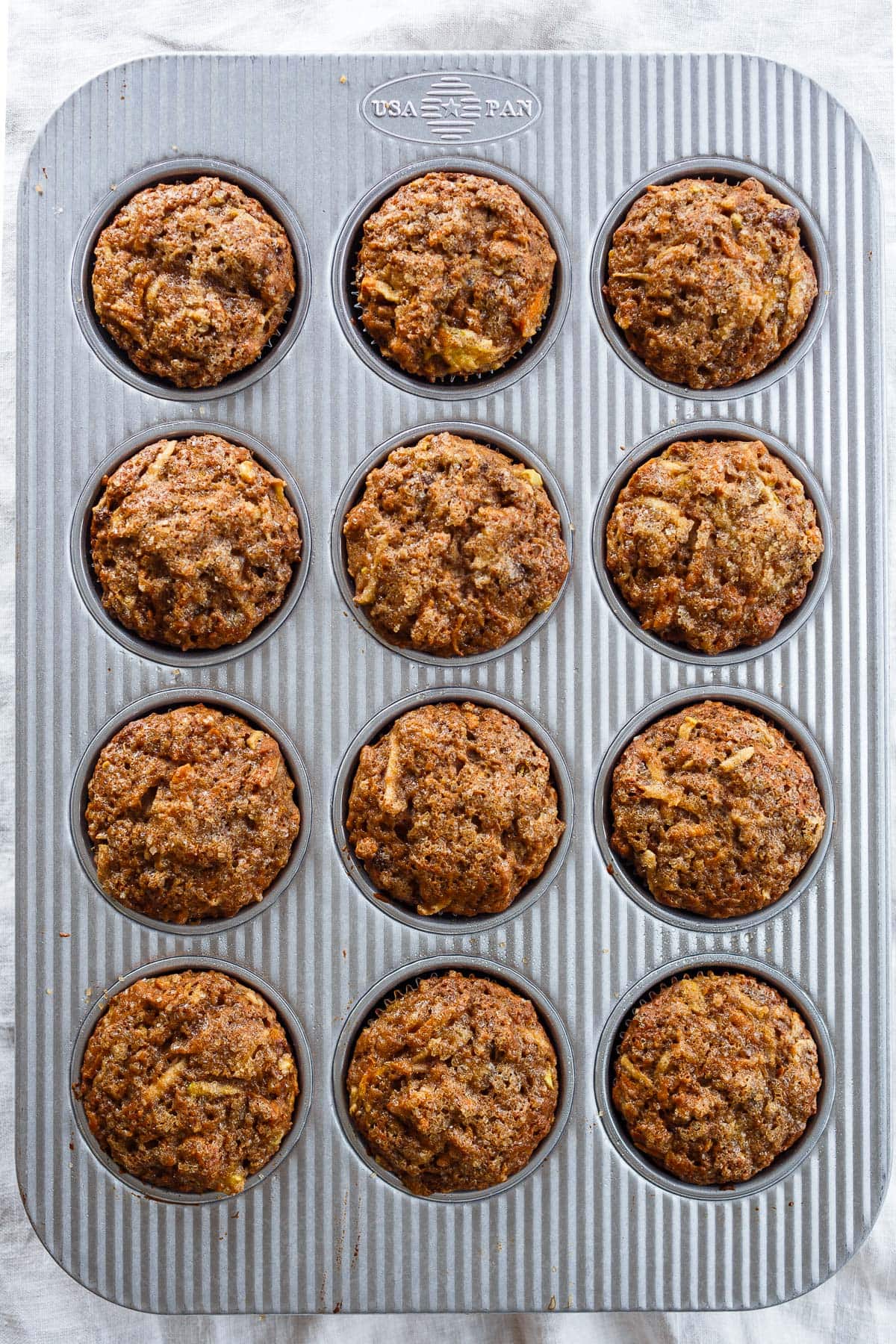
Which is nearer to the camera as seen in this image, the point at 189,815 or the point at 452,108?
the point at 189,815

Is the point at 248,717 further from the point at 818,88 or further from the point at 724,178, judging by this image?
the point at 818,88

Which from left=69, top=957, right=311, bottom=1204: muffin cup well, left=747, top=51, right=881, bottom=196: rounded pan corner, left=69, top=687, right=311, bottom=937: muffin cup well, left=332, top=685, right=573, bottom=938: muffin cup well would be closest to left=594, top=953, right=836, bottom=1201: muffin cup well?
left=332, top=685, right=573, bottom=938: muffin cup well

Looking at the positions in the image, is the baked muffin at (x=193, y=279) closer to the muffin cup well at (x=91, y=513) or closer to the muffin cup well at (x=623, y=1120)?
the muffin cup well at (x=91, y=513)

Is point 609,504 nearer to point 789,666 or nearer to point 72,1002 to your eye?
point 789,666

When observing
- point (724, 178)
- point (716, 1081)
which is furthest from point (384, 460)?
point (716, 1081)

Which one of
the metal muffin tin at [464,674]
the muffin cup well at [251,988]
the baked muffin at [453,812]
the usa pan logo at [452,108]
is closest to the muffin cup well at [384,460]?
the metal muffin tin at [464,674]

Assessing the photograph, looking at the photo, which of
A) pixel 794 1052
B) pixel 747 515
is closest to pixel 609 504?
pixel 747 515
